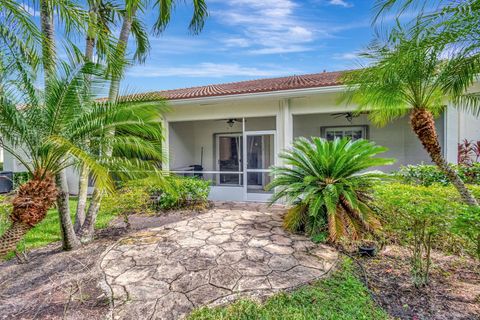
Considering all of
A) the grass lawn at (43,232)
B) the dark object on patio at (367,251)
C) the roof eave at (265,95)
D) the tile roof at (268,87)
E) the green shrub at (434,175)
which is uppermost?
the tile roof at (268,87)

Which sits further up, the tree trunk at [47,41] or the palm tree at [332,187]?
the tree trunk at [47,41]

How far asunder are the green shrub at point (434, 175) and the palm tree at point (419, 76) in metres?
2.09

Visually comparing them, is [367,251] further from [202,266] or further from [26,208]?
[26,208]

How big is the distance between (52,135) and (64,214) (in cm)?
227

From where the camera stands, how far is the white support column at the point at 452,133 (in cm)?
769

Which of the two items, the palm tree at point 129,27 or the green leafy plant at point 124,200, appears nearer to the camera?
the palm tree at point 129,27

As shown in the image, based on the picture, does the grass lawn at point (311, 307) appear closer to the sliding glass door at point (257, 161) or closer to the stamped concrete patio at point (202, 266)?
the stamped concrete patio at point (202, 266)

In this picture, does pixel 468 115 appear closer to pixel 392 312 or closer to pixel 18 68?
pixel 392 312

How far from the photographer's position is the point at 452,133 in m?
7.72

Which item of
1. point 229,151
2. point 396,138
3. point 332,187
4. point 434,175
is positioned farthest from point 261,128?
point 434,175

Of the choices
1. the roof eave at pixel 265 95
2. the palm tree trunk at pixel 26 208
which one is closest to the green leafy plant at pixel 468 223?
the roof eave at pixel 265 95

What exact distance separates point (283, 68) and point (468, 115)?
10.9 meters

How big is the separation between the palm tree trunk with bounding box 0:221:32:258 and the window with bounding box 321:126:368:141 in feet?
34.0

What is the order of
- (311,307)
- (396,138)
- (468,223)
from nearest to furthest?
(468,223)
(311,307)
(396,138)
